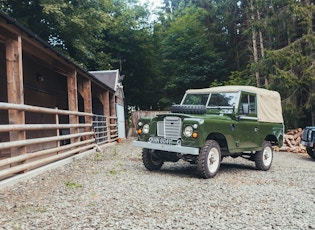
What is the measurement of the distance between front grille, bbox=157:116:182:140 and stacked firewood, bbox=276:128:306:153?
9097mm

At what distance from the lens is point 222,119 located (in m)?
6.48

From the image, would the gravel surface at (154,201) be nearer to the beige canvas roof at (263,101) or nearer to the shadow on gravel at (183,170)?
the shadow on gravel at (183,170)

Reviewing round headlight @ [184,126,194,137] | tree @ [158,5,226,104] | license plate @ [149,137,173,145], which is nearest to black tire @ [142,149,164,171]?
license plate @ [149,137,173,145]

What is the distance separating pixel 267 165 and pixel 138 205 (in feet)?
16.4

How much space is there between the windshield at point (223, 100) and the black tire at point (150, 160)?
6.46 feet

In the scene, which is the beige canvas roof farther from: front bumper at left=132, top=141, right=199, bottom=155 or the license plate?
front bumper at left=132, top=141, right=199, bottom=155

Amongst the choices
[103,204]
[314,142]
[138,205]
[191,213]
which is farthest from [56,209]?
[314,142]

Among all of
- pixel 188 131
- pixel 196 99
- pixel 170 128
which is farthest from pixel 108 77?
pixel 188 131

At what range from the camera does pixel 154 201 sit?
13.8 ft

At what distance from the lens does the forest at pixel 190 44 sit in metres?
15.6

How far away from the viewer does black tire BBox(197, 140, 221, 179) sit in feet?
19.4

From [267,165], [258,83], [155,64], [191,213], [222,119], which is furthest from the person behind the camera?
[155,64]

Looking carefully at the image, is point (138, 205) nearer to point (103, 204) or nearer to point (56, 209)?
point (103, 204)

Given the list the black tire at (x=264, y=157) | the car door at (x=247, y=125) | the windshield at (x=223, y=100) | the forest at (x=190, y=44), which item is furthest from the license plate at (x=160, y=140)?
the forest at (x=190, y=44)
